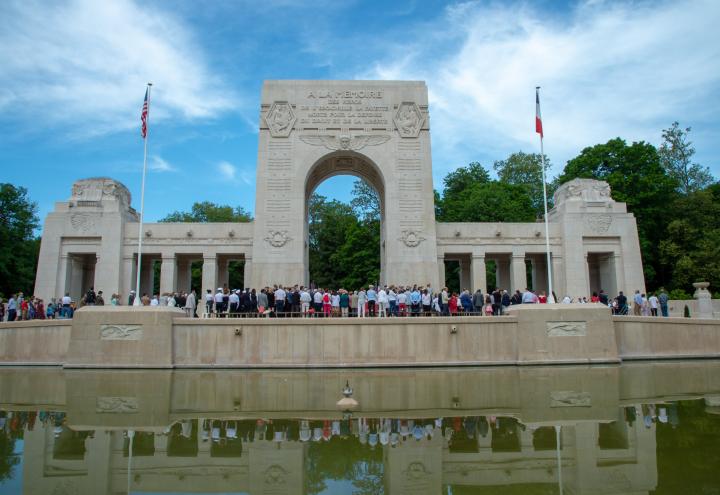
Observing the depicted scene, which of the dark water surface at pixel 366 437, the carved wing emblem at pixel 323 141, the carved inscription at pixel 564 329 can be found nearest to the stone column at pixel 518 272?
the carved wing emblem at pixel 323 141

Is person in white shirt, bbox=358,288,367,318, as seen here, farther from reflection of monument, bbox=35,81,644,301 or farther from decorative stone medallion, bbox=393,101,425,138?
decorative stone medallion, bbox=393,101,425,138

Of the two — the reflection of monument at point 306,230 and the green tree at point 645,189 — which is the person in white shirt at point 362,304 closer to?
the reflection of monument at point 306,230

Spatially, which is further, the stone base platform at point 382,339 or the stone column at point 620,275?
the stone column at point 620,275

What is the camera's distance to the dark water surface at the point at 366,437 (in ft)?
23.4

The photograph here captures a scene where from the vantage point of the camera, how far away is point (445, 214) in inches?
2125

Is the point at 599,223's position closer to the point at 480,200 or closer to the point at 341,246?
the point at 480,200

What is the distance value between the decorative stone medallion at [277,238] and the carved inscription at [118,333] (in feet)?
41.9

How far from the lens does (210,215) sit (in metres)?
70.6

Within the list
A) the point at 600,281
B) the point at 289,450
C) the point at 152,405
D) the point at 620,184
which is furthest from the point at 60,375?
the point at 620,184

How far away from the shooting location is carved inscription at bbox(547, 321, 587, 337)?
19.2 m

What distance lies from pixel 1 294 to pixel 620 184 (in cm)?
4725

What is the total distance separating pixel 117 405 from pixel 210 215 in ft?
198

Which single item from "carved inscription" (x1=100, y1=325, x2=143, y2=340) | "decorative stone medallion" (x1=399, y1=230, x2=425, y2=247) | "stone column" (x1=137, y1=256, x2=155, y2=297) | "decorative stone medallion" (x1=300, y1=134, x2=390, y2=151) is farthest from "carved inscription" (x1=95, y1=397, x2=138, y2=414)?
"stone column" (x1=137, y1=256, x2=155, y2=297)

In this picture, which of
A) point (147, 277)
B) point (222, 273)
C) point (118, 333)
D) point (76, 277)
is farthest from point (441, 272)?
point (76, 277)
